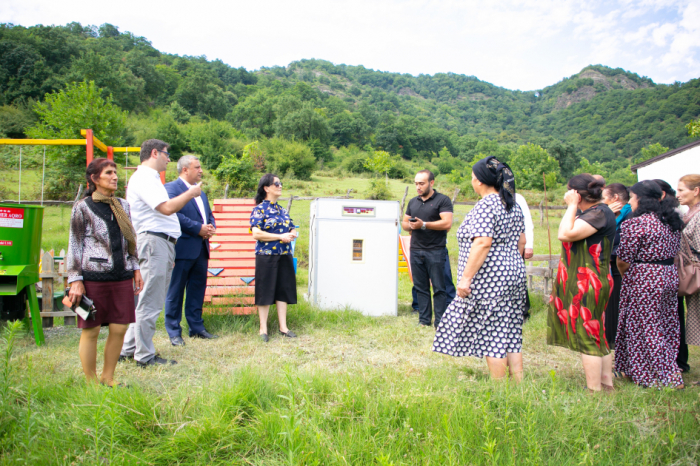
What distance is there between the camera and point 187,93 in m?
70.4

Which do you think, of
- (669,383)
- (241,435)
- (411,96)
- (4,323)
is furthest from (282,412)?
(411,96)

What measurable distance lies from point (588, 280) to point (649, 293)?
0.79 meters

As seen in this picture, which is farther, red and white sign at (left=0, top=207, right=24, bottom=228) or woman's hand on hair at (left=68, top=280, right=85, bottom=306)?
red and white sign at (left=0, top=207, right=24, bottom=228)

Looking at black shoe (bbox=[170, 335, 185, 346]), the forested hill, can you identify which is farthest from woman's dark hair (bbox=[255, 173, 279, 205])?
the forested hill

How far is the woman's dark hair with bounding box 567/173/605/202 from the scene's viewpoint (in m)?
2.86

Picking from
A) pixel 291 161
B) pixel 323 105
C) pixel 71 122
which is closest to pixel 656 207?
pixel 71 122

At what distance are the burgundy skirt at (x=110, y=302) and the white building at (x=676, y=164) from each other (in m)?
12.7

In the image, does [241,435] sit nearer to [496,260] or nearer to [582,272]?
[496,260]

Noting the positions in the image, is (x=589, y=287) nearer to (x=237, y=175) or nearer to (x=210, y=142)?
(x=237, y=175)

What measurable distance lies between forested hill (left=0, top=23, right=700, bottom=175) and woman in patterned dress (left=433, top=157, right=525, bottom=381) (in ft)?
152

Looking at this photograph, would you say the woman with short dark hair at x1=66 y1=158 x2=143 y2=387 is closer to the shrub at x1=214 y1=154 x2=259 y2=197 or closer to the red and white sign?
the red and white sign

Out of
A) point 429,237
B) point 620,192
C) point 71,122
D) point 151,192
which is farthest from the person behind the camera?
point 71,122

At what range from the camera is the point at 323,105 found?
83375mm

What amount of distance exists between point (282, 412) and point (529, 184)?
139ft
